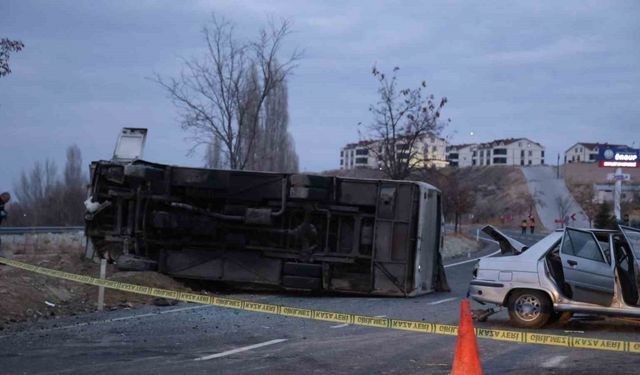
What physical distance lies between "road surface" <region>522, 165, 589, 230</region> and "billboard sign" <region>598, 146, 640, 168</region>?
25396 millimetres

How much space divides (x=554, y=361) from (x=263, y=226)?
9.23 metres

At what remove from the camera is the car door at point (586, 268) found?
40.5 feet

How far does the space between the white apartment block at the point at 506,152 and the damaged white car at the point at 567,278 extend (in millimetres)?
165209

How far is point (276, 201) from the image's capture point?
18016 millimetres

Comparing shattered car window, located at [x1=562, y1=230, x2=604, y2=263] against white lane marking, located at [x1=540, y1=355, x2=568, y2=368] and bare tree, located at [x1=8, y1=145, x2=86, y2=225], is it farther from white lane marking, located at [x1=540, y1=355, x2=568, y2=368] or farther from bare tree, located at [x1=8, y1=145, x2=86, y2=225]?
bare tree, located at [x1=8, y1=145, x2=86, y2=225]

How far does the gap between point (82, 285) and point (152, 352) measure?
7.35m

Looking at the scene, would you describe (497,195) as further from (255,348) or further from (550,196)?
(255,348)

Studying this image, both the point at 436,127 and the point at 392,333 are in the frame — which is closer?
the point at 392,333

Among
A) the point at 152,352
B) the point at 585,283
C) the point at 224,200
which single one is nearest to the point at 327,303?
the point at 224,200

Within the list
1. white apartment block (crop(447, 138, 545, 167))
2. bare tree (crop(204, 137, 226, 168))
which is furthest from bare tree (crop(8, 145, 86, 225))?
white apartment block (crop(447, 138, 545, 167))

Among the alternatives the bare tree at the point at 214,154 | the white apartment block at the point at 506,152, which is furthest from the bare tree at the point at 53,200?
the white apartment block at the point at 506,152

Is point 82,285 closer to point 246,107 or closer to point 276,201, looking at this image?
point 276,201

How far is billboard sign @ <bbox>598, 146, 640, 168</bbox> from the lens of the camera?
59.9 meters

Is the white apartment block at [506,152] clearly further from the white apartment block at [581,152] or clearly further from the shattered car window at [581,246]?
the shattered car window at [581,246]
